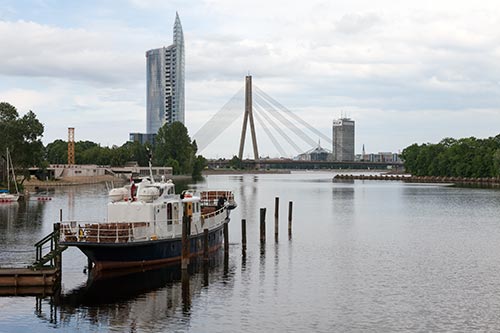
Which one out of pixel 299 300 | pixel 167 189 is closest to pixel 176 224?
pixel 167 189

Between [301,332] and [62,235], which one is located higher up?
[62,235]

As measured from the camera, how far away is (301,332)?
32812 millimetres

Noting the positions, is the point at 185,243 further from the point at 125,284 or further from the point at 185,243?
the point at 125,284

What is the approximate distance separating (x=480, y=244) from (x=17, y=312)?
133ft

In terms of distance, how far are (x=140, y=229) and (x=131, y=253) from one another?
1474mm

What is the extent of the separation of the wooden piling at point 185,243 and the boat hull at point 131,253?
3.68 feet

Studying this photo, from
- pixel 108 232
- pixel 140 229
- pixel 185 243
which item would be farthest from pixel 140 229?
pixel 185 243

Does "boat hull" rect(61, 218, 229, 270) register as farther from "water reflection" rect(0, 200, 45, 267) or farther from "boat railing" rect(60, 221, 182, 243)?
"water reflection" rect(0, 200, 45, 267)

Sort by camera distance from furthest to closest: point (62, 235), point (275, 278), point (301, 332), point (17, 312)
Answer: point (275, 278), point (62, 235), point (17, 312), point (301, 332)

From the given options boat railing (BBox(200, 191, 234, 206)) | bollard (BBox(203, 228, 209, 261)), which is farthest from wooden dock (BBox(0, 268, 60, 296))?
boat railing (BBox(200, 191, 234, 206))

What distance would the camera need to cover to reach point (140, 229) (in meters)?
42.8

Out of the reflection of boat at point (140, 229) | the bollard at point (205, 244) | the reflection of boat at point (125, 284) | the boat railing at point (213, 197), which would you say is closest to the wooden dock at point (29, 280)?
the reflection of boat at point (125, 284)

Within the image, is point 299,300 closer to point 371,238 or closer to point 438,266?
point 438,266

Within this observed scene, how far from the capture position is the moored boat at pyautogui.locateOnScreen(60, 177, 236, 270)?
41562mm
